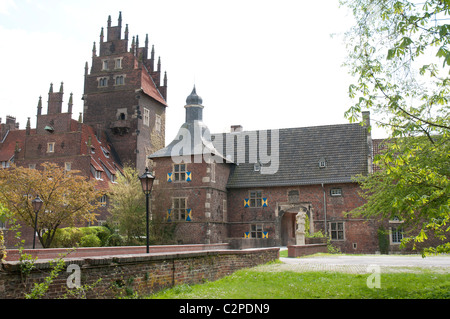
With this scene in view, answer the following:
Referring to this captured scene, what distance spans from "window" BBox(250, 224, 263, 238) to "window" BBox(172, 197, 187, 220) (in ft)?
17.2

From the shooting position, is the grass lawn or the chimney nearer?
the grass lawn

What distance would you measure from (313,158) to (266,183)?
155 inches

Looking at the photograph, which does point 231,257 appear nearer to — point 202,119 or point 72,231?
point 72,231

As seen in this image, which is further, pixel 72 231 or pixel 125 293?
pixel 72 231

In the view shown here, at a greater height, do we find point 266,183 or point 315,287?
point 266,183

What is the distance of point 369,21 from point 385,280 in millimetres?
6338

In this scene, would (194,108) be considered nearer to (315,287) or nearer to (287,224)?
(287,224)

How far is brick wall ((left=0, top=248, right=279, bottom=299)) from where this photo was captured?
6.77 meters

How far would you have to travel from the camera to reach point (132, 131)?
43.9m

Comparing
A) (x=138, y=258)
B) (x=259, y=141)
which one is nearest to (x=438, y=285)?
(x=138, y=258)

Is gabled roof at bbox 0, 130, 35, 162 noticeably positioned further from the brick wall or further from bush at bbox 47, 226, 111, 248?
the brick wall

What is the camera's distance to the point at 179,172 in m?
32.6

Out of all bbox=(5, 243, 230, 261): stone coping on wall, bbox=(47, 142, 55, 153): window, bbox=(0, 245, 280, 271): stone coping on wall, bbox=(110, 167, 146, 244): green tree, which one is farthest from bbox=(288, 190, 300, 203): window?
bbox=(0, 245, 280, 271): stone coping on wall

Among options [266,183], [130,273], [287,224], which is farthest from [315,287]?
[287,224]
